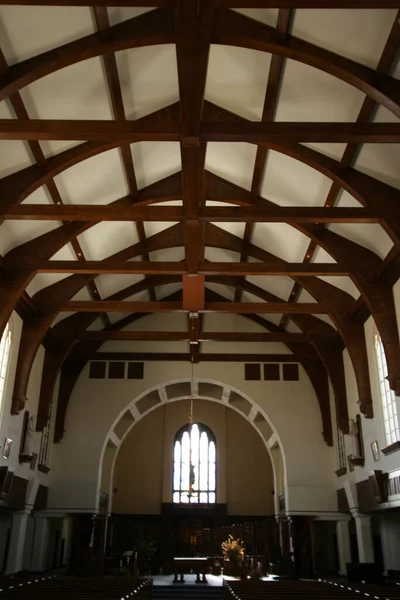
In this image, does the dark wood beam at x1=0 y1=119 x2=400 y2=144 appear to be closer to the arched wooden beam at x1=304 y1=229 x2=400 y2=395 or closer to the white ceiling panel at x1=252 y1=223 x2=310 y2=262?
the arched wooden beam at x1=304 y1=229 x2=400 y2=395

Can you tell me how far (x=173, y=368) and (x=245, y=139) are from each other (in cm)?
1318

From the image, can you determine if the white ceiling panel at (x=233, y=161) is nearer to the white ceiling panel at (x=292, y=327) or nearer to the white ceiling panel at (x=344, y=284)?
the white ceiling panel at (x=344, y=284)

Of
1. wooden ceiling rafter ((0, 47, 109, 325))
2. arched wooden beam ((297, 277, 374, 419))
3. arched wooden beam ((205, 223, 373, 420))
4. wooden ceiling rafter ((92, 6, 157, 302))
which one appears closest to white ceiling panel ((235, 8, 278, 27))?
wooden ceiling rafter ((92, 6, 157, 302))

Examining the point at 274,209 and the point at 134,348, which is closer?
the point at 274,209

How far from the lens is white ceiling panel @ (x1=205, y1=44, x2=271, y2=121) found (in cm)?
1091

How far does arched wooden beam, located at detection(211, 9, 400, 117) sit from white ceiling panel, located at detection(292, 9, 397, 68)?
126 millimetres

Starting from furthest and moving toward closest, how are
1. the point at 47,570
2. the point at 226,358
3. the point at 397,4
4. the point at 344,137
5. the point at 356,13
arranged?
the point at 226,358 → the point at 47,570 → the point at 344,137 → the point at 356,13 → the point at 397,4

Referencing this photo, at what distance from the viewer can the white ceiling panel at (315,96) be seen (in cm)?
1053

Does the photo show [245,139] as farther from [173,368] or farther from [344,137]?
[173,368]

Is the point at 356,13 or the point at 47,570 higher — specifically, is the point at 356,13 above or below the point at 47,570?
above

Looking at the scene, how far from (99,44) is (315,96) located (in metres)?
4.06

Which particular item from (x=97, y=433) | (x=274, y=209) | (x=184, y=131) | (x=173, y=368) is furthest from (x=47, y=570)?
(x=184, y=131)

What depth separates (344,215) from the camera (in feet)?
38.6

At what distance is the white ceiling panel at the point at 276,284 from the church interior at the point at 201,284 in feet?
0.49
